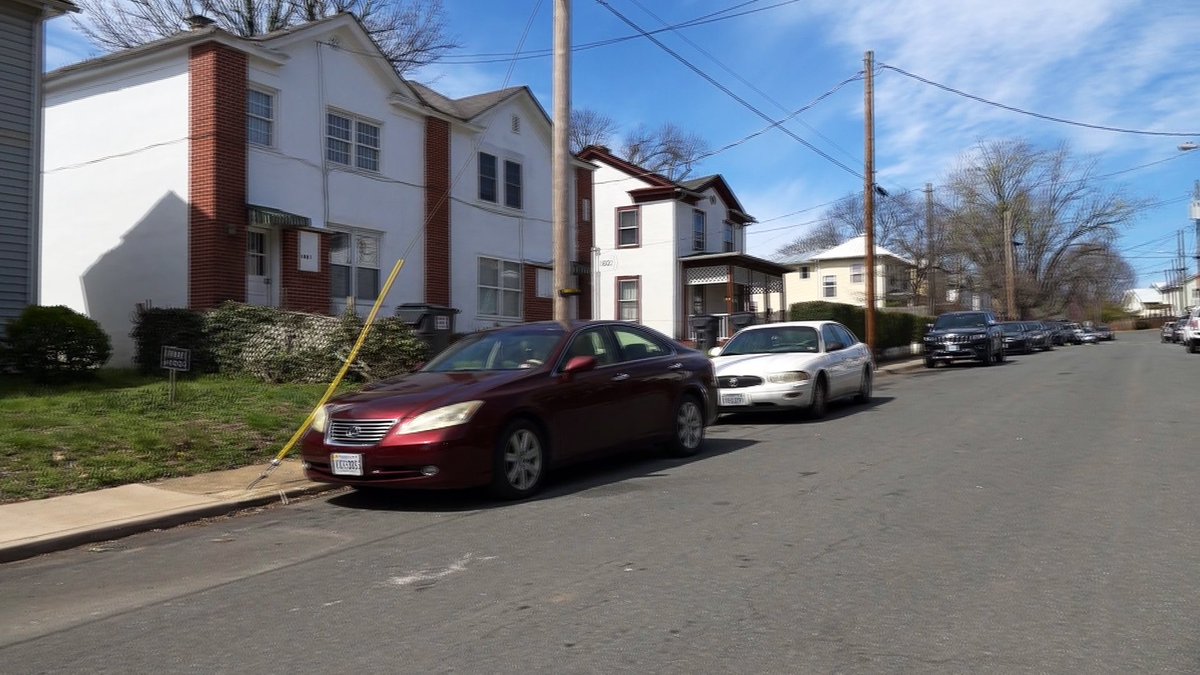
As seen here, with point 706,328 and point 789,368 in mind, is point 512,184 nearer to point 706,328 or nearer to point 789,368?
point 706,328

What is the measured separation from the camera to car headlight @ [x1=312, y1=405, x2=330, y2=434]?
7.79m

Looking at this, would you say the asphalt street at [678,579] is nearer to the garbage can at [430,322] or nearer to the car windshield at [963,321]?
the garbage can at [430,322]

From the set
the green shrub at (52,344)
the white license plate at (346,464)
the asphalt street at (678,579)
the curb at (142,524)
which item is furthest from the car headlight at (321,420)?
the green shrub at (52,344)

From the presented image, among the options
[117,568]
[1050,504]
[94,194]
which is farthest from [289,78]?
[1050,504]

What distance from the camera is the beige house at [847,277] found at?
185 feet

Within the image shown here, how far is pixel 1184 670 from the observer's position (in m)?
3.82

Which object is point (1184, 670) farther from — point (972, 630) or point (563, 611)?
point (563, 611)

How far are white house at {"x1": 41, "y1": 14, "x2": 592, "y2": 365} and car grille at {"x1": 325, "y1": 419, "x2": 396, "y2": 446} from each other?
988cm

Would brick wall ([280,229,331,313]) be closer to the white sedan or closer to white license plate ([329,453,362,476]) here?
the white sedan

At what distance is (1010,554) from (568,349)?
13.9 feet

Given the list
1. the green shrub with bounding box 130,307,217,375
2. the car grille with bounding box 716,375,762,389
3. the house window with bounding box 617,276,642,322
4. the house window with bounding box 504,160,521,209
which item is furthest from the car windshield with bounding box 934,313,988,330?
the green shrub with bounding box 130,307,217,375

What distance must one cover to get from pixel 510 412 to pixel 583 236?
19212 millimetres

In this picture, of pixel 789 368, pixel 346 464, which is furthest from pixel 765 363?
pixel 346 464

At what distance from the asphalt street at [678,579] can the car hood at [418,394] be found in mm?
825
